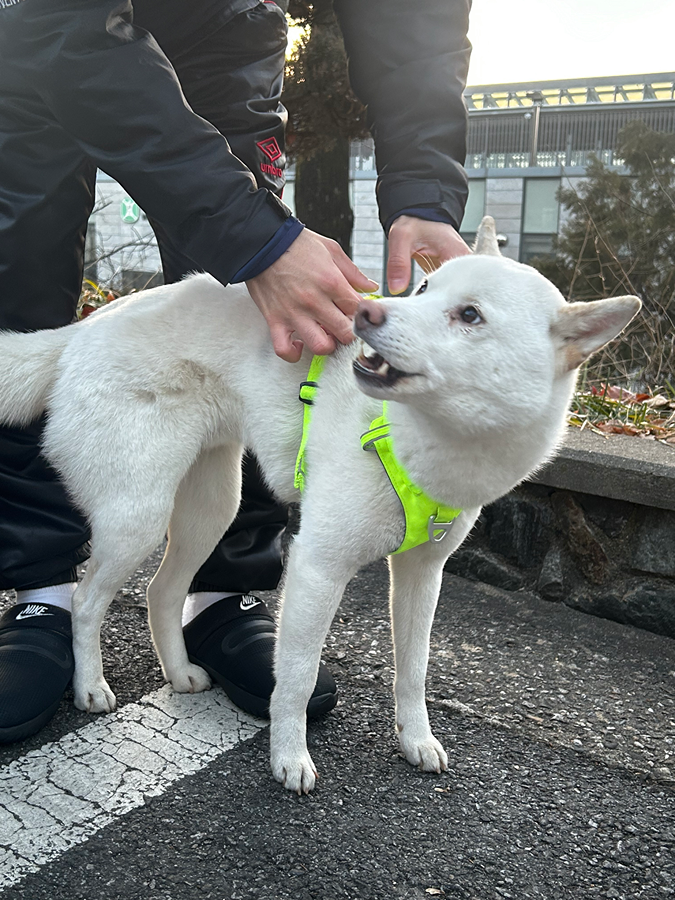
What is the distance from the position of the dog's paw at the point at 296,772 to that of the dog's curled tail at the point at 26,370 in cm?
108

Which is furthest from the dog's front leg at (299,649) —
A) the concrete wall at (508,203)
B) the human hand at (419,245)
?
the concrete wall at (508,203)

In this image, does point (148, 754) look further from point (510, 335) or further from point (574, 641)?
point (574, 641)

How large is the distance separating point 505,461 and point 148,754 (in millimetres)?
1103

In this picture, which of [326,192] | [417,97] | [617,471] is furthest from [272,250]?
[326,192]

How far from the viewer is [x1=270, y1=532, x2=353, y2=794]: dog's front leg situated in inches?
70.0

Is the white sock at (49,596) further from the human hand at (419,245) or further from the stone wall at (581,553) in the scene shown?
the stone wall at (581,553)

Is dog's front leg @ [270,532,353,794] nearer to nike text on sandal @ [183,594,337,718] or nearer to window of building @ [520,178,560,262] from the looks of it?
nike text on sandal @ [183,594,337,718]

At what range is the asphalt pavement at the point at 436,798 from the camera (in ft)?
5.18

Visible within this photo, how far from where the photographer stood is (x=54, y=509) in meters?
2.41

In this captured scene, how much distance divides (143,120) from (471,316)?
84cm

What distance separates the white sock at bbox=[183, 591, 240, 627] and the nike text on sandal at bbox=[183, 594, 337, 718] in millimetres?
20

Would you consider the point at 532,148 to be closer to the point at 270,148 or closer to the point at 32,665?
the point at 270,148

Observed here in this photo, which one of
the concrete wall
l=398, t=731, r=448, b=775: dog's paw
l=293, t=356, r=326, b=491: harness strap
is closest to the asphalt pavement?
l=398, t=731, r=448, b=775: dog's paw

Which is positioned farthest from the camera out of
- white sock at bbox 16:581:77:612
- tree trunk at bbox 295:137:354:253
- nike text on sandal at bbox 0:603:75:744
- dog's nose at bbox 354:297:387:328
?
tree trunk at bbox 295:137:354:253
